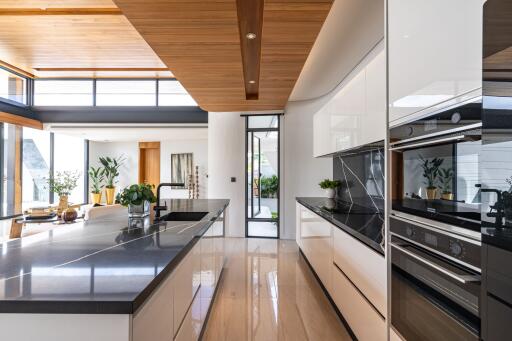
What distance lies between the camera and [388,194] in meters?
1.67

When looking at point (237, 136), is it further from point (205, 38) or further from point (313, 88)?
point (205, 38)

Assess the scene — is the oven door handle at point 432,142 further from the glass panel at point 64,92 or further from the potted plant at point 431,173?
the glass panel at point 64,92

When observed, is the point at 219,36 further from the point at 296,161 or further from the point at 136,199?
the point at 296,161

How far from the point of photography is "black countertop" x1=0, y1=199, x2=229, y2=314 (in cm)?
87

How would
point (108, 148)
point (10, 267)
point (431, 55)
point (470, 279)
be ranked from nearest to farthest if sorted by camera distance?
point (470, 279), point (10, 267), point (431, 55), point (108, 148)

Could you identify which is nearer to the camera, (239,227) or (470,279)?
(470,279)

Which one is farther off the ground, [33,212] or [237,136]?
[237,136]

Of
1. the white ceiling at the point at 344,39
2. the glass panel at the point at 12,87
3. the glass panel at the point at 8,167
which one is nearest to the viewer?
the white ceiling at the point at 344,39

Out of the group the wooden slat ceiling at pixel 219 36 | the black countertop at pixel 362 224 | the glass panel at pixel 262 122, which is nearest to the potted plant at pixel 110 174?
the glass panel at pixel 262 122

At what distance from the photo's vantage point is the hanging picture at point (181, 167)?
9102mm

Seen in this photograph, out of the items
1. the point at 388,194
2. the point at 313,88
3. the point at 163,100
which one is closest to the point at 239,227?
the point at 313,88

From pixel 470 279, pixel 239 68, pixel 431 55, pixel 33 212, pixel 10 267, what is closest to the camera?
pixel 470 279

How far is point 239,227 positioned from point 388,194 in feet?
14.9

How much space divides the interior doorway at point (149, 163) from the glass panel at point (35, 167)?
8.75 feet
